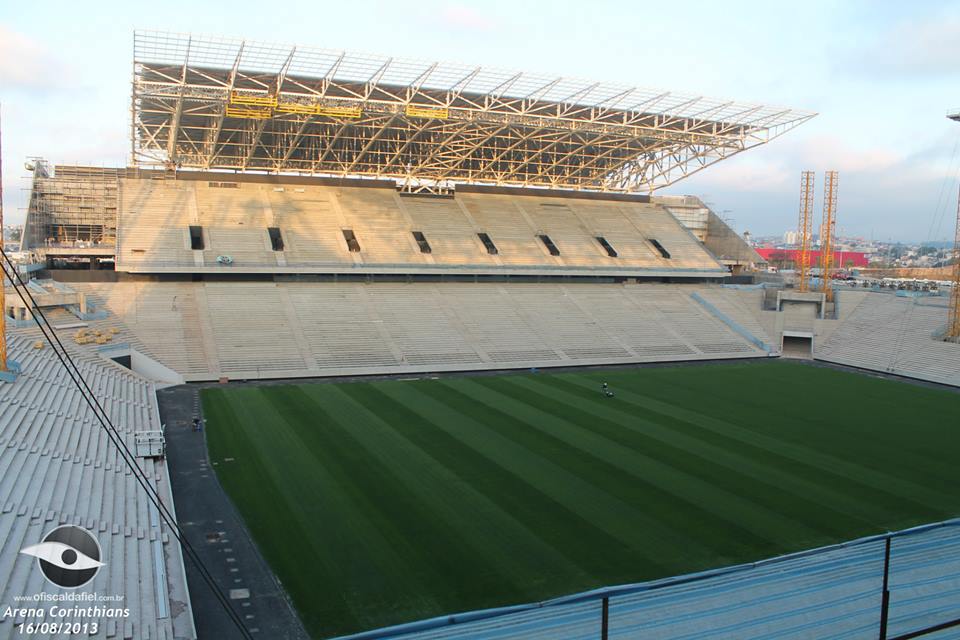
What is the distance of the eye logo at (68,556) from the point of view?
1127 cm

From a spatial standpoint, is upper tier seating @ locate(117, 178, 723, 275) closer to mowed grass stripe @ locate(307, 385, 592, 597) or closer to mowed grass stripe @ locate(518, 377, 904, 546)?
mowed grass stripe @ locate(307, 385, 592, 597)

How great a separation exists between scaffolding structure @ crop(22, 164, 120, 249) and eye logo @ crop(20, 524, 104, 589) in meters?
37.2

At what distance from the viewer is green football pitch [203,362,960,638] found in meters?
14.4

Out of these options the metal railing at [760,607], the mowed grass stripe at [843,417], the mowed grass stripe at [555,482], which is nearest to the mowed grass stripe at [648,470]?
the mowed grass stripe at [555,482]

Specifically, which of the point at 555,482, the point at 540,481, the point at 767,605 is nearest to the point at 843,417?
the point at 555,482

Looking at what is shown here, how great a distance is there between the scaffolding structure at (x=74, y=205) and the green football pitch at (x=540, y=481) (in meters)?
24.0

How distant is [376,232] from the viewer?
A: 46406 millimetres

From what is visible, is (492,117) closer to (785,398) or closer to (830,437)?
(785,398)

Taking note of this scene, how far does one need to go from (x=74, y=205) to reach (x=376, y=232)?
1990 cm

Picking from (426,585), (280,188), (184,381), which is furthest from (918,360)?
(280,188)

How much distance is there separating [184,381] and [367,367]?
8095mm

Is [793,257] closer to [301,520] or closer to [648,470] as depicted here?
[648,470]

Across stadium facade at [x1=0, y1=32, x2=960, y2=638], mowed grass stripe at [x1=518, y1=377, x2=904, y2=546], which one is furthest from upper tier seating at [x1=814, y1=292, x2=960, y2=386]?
mowed grass stripe at [x1=518, y1=377, x2=904, y2=546]

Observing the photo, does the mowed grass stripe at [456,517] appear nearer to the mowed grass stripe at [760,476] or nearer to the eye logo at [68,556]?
the mowed grass stripe at [760,476]
